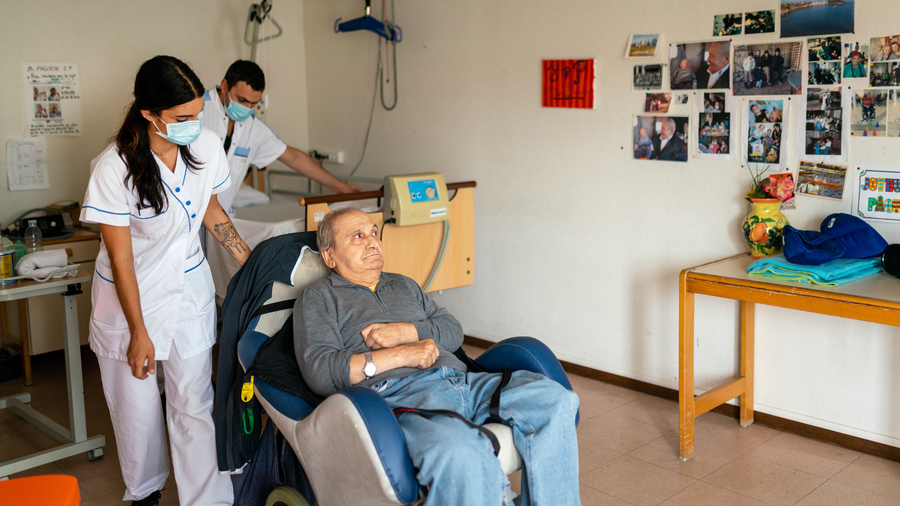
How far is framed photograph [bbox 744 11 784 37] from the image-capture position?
2621 millimetres

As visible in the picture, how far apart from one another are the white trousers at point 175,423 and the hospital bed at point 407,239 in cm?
90

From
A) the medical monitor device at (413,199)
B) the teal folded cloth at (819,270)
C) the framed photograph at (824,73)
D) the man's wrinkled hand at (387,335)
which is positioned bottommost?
the man's wrinkled hand at (387,335)

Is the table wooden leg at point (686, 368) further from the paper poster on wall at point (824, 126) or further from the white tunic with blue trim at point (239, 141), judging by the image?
the white tunic with blue trim at point (239, 141)

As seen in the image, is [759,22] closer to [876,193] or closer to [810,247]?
[876,193]

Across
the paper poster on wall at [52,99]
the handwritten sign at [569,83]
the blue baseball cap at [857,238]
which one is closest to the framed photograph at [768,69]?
Result: the blue baseball cap at [857,238]

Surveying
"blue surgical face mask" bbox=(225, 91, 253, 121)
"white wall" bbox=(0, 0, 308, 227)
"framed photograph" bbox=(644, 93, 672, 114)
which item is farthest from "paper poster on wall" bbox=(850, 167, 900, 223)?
"white wall" bbox=(0, 0, 308, 227)

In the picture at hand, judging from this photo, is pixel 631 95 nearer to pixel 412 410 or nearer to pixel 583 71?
pixel 583 71

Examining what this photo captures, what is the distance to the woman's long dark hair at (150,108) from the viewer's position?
189 centimetres

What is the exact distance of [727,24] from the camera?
8.96 ft

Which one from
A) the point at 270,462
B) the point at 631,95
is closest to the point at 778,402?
the point at 631,95

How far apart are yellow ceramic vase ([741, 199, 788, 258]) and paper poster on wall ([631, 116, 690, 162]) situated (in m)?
0.43

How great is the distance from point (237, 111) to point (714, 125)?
2020 mm

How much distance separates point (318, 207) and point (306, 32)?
2.22 m

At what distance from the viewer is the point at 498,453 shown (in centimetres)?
170
